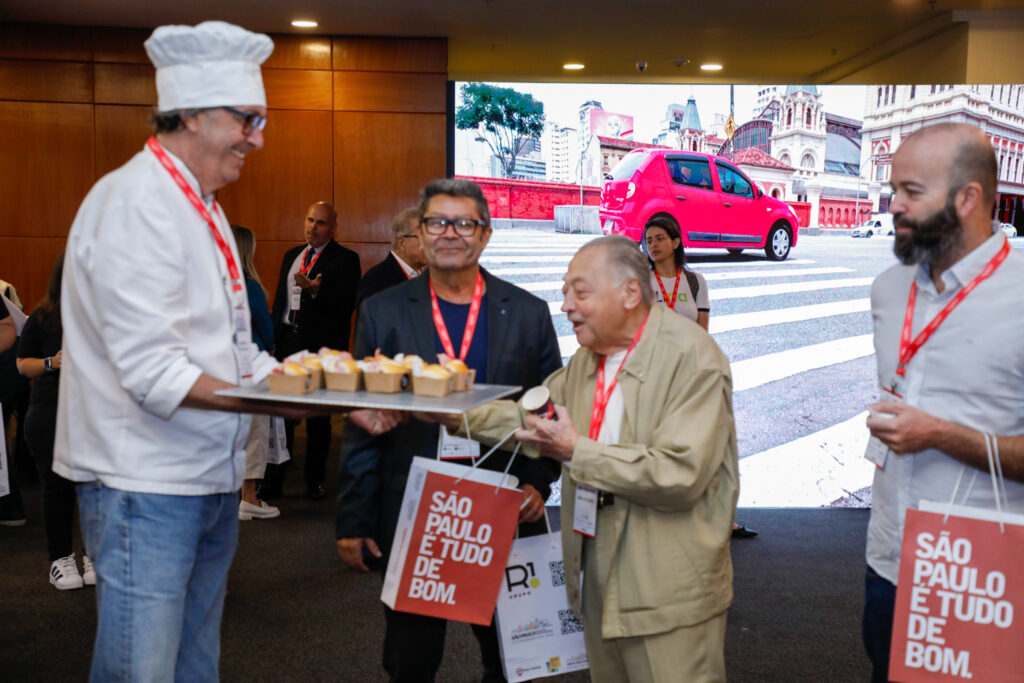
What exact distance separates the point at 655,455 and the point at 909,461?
548mm

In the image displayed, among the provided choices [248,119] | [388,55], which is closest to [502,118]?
[388,55]

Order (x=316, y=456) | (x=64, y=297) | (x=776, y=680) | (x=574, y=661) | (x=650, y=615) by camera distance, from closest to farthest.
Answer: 1. (x=64, y=297)
2. (x=650, y=615)
3. (x=574, y=661)
4. (x=776, y=680)
5. (x=316, y=456)

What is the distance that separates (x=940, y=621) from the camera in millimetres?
1635

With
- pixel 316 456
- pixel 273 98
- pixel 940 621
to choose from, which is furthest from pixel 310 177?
pixel 940 621

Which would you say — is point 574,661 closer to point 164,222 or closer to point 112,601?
point 112,601

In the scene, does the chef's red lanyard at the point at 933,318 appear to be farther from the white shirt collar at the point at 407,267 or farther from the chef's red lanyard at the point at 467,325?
the white shirt collar at the point at 407,267

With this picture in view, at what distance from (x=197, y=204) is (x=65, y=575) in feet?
10.2

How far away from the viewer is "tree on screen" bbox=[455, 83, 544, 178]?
22.2ft

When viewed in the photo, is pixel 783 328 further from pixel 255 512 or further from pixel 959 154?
pixel 959 154

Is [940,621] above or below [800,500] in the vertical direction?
above

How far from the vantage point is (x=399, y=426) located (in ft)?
7.65

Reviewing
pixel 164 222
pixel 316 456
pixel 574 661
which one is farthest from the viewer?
pixel 316 456

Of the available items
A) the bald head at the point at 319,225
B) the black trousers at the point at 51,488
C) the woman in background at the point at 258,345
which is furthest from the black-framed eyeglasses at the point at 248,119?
the bald head at the point at 319,225

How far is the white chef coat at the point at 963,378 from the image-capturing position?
5.67 ft
